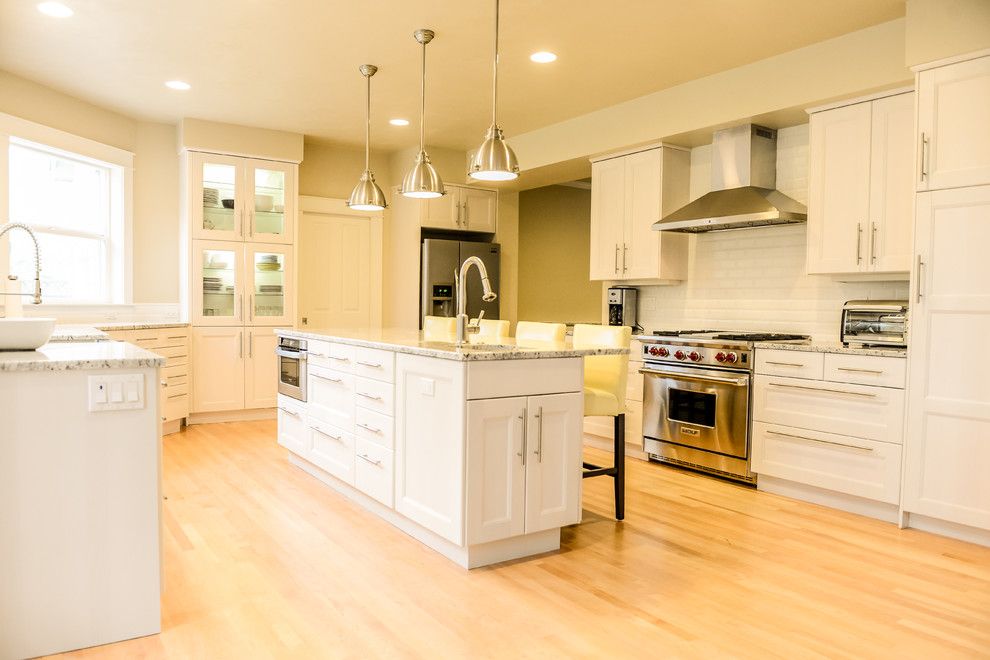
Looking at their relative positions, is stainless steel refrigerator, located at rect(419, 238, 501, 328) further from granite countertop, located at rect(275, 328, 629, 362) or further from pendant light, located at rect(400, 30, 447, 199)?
granite countertop, located at rect(275, 328, 629, 362)

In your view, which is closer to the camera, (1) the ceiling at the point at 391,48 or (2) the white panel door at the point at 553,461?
(2) the white panel door at the point at 553,461

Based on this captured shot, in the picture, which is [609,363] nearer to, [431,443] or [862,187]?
[431,443]

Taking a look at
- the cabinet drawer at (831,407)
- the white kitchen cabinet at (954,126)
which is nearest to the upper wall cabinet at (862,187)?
the white kitchen cabinet at (954,126)

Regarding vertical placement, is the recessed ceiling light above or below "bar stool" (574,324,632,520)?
above

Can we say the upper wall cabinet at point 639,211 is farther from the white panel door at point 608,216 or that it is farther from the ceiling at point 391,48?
the ceiling at point 391,48

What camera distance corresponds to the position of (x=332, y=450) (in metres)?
3.79

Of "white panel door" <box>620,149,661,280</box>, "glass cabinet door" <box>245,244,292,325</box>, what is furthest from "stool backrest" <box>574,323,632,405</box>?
"glass cabinet door" <box>245,244,292,325</box>

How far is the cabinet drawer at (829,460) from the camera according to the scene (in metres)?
3.47

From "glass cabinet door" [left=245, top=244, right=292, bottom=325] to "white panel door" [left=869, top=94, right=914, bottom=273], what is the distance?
4.70 m

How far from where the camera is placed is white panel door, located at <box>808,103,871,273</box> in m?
3.87

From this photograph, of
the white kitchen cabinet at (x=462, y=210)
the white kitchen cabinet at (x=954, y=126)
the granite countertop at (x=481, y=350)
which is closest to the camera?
the granite countertop at (x=481, y=350)

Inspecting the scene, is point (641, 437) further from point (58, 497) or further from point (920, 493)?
point (58, 497)

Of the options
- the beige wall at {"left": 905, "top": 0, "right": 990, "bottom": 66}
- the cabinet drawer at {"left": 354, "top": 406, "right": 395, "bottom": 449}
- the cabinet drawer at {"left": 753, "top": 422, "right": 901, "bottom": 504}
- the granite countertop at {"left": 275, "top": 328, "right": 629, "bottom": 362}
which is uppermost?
the beige wall at {"left": 905, "top": 0, "right": 990, "bottom": 66}

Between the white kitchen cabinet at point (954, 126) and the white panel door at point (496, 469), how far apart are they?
231cm
